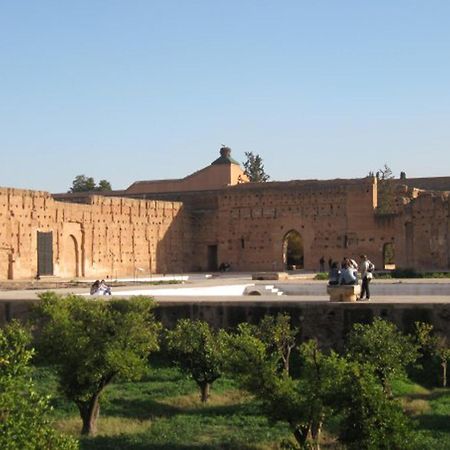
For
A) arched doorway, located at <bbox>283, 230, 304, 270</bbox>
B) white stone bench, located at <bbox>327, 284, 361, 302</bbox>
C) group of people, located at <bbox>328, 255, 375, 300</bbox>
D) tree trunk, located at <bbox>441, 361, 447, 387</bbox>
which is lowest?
tree trunk, located at <bbox>441, 361, 447, 387</bbox>

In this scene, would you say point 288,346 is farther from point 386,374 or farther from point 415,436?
point 415,436

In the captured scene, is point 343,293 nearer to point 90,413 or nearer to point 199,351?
point 199,351

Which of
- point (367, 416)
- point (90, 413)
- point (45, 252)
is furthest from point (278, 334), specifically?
point (45, 252)

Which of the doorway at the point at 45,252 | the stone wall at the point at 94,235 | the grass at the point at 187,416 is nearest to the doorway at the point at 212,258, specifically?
the stone wall at the point at 94,235

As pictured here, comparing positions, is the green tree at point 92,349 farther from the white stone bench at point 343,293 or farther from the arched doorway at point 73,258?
the arched doorway at point 73,258

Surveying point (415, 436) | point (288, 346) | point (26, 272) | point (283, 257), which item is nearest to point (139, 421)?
point (288, 346)

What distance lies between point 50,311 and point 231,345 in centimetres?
338

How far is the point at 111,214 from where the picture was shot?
3825 centimetres

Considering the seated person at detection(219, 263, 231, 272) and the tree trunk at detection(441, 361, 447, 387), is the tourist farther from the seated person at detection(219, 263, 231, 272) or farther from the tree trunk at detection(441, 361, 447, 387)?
the seated person at detection(219, 263, 231, 272)

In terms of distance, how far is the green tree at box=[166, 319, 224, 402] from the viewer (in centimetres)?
1516

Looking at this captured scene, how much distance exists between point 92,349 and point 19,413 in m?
5.40

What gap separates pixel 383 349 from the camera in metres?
14.1

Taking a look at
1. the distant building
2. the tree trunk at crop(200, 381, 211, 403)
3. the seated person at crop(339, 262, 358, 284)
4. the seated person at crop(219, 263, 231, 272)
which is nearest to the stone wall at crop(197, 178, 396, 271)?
the distant building

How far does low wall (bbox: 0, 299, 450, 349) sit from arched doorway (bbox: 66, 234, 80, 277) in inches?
726
